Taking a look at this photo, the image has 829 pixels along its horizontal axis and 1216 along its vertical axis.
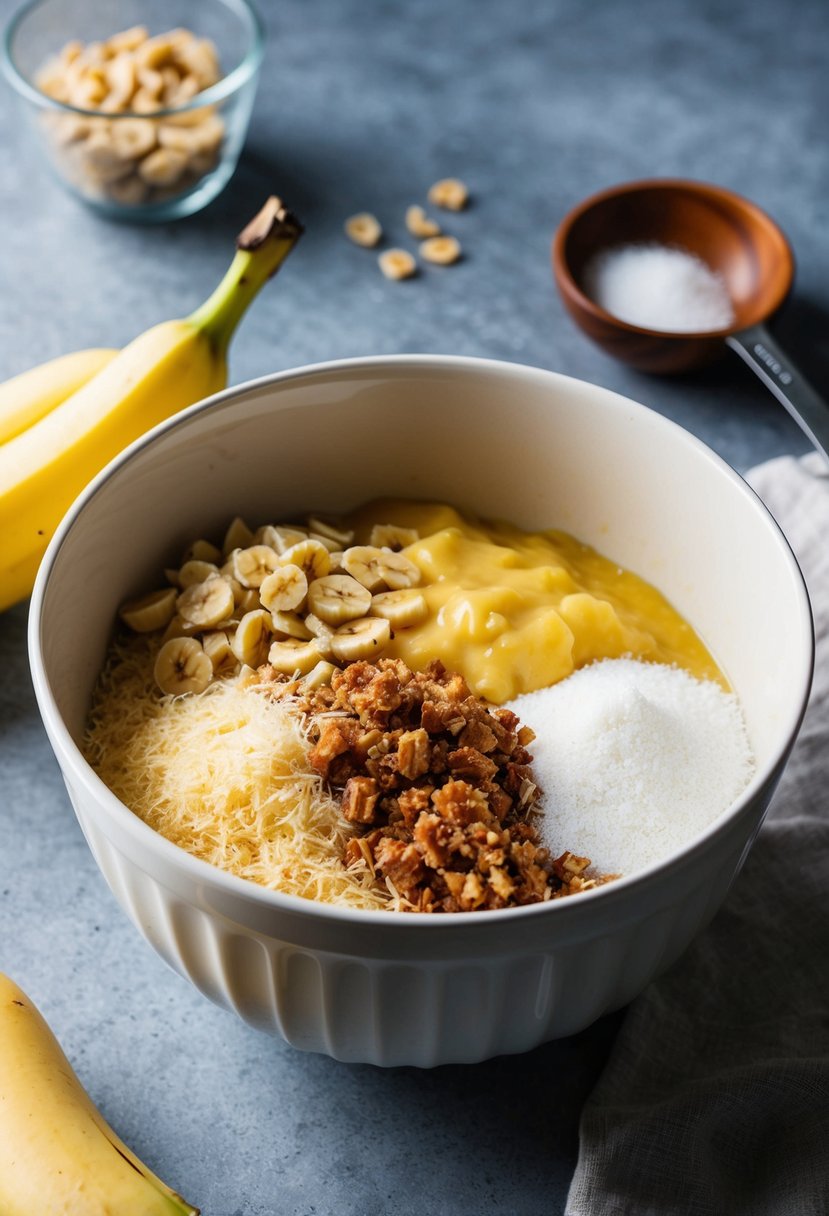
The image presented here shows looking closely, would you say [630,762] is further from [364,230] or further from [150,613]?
[364,230]

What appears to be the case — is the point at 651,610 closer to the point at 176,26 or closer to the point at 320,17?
the point at 176,26

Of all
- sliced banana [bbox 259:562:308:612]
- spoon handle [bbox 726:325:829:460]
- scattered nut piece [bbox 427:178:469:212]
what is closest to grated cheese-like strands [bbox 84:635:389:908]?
sliced banana [bbox 259:562:308:612]

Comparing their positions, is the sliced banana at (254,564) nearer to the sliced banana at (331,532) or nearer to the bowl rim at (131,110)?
the sliced banana at (331,532)

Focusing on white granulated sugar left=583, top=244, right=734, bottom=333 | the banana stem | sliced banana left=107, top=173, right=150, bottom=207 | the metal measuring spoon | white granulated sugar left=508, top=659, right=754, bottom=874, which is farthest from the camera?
sliced banana left=107, top=173, right=150, bottom=207

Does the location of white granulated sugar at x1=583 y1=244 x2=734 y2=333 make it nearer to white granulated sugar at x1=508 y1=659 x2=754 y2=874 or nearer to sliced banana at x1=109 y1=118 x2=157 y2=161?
sliced banana at x1=109 y1=118 x2=157 y2=161

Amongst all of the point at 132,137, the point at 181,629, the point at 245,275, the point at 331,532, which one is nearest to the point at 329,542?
the point at 331,532

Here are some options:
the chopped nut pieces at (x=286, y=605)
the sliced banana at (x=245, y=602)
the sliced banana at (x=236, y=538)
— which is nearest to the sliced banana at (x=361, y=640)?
the chopped nut pieces at (x=286, y=605)
